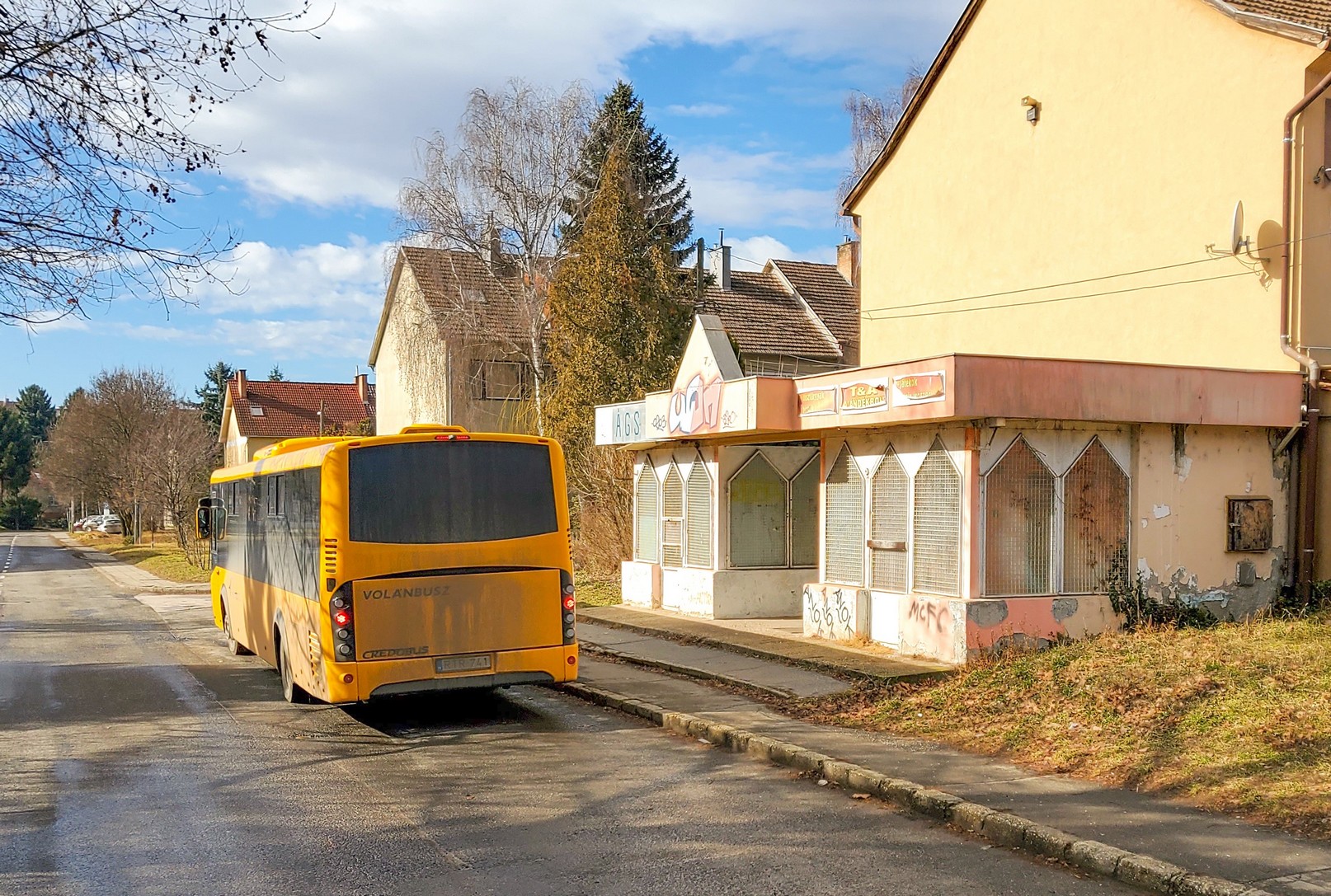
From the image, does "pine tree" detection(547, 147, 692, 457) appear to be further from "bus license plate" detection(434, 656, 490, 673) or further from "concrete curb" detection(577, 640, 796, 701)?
"bus license plate" detection(434, 656, 490, 673)

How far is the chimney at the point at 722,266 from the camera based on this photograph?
3866cm

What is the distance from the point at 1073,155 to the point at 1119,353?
10.9 feet

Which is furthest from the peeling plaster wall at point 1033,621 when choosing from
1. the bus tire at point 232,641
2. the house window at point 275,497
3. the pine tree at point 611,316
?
the pine tree at point 611,316

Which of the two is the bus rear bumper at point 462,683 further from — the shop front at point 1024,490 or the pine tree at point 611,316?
the pine tree at point 611,316

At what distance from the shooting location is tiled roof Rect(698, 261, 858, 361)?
1416 inches

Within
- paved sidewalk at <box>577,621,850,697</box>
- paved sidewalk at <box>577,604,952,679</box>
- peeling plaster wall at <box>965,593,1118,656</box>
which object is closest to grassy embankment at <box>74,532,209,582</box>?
paved sidewalk at <box>577,604,952,679</box>

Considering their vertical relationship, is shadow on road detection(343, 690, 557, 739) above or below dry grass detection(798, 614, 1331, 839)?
below

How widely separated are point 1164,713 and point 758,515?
927cm

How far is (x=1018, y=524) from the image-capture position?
13.0 meters

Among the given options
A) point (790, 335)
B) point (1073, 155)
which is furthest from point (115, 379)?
point (1073, 155)

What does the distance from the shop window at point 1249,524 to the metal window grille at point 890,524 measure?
400 cm

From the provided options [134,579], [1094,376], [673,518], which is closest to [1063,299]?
[1094,376]

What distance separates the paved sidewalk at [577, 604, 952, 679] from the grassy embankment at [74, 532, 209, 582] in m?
19.4

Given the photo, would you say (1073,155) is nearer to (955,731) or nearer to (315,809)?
(955,731)
